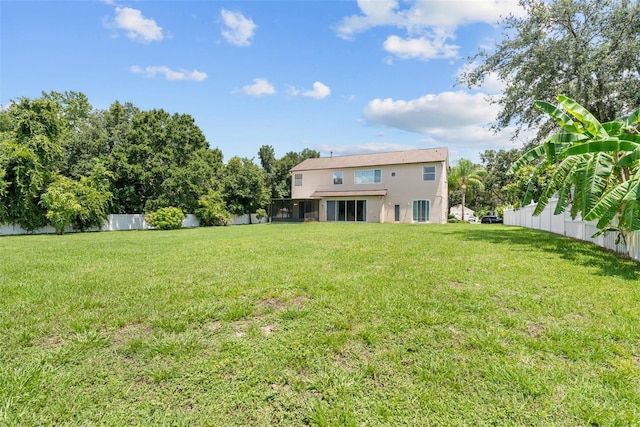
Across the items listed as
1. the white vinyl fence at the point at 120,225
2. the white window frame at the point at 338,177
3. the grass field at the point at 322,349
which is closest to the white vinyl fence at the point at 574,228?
the grass field at the point at 322,349

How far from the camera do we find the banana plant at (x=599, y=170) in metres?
6.44

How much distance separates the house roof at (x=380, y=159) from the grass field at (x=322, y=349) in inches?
887

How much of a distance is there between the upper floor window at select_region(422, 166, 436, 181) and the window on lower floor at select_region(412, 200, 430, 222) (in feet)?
6.55

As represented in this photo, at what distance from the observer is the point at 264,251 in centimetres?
915

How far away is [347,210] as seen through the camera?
29.9 metres

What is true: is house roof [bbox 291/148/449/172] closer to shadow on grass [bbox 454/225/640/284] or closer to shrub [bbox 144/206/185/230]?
shrub [bbox 144/206/185/230]

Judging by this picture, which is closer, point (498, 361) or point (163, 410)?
point (163, 410)

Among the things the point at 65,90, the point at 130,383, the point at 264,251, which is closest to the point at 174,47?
the point at 264,251

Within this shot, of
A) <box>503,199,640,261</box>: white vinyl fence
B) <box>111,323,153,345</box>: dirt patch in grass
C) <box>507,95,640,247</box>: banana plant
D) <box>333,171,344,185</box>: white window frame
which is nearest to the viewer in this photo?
<box>111,323,153,345</box>: dirt patch in grass

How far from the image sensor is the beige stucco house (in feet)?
89.6

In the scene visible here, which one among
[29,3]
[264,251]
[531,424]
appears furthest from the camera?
[29,3]

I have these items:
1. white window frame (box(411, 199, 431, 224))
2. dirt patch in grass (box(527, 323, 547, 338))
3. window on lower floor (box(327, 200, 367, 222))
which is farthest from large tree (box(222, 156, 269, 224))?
dirt patch in grass (box(527, 323, 547, 338))

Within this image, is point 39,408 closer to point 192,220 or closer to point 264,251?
point 264,251

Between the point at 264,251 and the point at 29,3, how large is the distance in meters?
12.3
